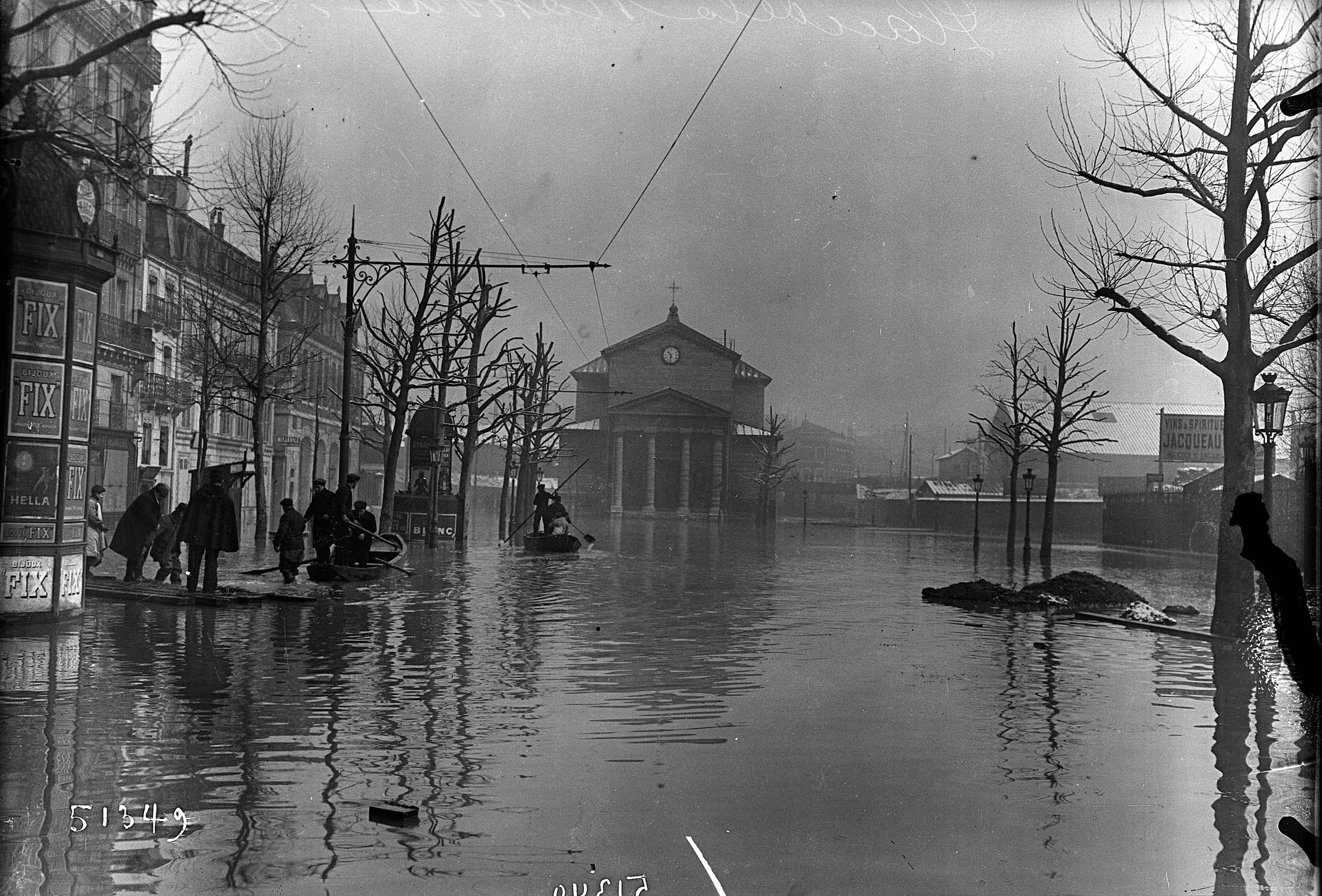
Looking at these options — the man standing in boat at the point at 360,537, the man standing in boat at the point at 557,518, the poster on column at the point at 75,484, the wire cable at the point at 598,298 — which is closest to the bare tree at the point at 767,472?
the man standing in boat at the point at 557,518

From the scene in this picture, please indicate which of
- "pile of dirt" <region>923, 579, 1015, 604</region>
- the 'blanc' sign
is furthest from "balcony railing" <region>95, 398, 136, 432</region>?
the 'blanc' sign

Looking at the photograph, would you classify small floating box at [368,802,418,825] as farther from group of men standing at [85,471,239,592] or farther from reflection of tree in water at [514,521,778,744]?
group of men standing at [85,471,239,592]

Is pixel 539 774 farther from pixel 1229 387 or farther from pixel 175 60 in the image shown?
pixel 1229 387

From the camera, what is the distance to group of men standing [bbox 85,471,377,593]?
14523mm

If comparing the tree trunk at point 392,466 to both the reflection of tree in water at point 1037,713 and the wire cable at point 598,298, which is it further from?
the reflection of tree in water at point 1037,713

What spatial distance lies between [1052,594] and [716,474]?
5476cm

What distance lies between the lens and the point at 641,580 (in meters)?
21.6

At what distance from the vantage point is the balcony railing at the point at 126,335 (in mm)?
18781

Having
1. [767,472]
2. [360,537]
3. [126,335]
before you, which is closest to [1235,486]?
[360,537]

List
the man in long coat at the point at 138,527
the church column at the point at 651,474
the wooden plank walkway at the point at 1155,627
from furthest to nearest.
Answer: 1. the church column at the point at 651,474
2. the man in long coat at the point at 138,527
3. the wooden plank walkway at the point at 1155,627

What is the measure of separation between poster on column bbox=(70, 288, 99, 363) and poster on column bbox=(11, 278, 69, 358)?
109 millimetres

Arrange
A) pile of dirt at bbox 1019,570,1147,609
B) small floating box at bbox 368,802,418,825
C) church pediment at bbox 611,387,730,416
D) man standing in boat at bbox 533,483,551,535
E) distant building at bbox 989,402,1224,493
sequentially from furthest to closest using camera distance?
church pediment at bbox 611,387,730,416, distant building at bbox 989,402,1224,493, man standing in boat at bbox 533,483,551,535, pile of dirt at bbox 1019,570,1147,609, small floating box at bbox 368,802,418,825

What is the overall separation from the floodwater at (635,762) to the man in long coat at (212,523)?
5.22 ft

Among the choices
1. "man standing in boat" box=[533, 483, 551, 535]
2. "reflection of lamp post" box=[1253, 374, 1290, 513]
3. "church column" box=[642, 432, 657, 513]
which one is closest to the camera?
"reflection of lamp post" box=[1253, 374, 1290, 513]
